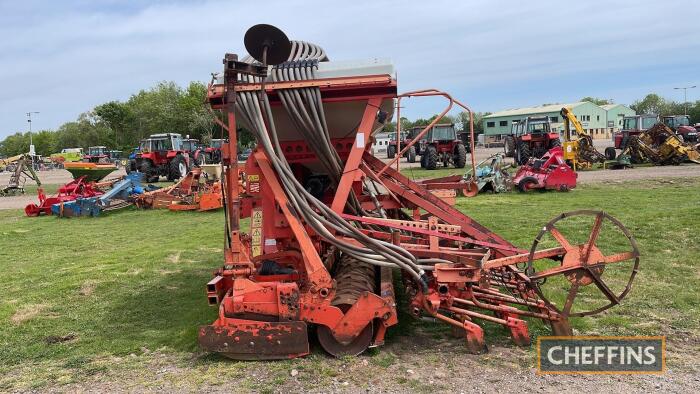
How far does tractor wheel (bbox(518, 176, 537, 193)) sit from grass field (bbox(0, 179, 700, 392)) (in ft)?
8.21

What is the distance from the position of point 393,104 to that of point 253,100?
4.26 ft

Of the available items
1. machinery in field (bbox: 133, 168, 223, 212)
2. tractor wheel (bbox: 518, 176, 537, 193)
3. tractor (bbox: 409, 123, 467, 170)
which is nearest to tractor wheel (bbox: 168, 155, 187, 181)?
machinery in field (bbox: 133, 168, 223, 212)

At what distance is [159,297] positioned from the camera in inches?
240

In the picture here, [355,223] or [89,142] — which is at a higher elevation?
[89,142]

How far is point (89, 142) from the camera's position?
248 feet

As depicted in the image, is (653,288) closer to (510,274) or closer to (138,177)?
(510,274)

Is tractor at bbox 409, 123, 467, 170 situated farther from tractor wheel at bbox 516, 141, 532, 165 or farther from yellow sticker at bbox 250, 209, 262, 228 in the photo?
yellow sticker at bbox 250, 209, 262, 228

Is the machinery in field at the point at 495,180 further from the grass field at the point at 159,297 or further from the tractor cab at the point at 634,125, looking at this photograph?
the tractor cab at the point at 634,125

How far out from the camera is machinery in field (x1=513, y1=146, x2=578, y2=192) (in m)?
14.1

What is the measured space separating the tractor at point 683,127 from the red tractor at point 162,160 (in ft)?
75.9

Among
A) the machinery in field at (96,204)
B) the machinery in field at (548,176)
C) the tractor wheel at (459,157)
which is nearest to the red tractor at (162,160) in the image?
the machinery in field at (96,204)

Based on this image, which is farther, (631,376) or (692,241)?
(692,241)

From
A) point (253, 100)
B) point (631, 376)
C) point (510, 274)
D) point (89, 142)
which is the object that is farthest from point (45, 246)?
point (89, 142)

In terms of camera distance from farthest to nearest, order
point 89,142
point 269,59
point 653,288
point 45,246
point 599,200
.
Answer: point 89,142 < point 599,200 < point 45,246 < point 653,288 < point 269,59
